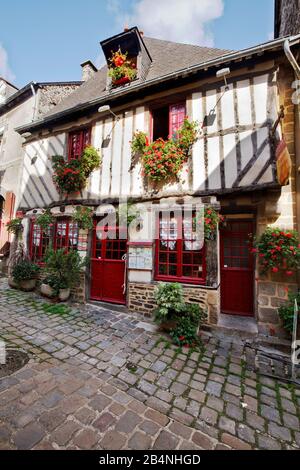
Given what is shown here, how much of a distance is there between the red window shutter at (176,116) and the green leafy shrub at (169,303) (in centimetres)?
339

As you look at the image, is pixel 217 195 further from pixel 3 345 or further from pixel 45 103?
pixel 45 103

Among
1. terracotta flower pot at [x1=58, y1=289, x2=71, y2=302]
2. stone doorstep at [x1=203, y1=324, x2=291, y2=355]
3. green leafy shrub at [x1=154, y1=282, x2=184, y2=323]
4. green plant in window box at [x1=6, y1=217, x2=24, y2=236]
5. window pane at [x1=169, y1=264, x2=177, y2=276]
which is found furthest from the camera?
green plant in window box at [x1=6, y1=217, x2=24, y2=236]

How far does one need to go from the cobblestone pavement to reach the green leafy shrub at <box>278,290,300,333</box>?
877 mm

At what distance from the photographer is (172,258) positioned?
4.45m

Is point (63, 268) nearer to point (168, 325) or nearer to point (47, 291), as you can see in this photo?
point (47, 291)

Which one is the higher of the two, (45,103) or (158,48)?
(158,48)

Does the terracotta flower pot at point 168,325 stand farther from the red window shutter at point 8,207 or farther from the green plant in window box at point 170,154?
the red window shutter at point 8,207

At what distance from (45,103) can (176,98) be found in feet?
19.3

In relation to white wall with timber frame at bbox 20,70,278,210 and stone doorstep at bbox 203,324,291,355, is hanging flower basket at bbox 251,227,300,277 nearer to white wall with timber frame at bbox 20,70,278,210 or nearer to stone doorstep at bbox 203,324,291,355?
white wall with timber frame at bbox 20,70,278,210

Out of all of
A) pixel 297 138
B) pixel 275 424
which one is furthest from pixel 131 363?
pixel 297 138

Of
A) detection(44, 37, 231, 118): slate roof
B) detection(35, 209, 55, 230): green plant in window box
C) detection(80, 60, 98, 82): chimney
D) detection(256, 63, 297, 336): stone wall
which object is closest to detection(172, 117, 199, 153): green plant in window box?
detection(44, 37, 231, 118): slate roof

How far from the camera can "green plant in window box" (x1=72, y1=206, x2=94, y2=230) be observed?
16.8 feet

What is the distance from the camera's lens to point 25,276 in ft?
18.9

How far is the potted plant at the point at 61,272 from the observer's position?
5.04 m
